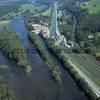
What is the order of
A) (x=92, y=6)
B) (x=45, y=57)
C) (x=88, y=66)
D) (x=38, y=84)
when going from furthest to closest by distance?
(x=92, y=6) → (x=45, y=57) → (x=88, y=66) → (x=38, y=84)

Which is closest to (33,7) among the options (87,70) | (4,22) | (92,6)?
(92,6)

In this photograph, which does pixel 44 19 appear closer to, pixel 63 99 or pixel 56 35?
pixel 56 35

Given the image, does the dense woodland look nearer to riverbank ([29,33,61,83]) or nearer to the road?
the road

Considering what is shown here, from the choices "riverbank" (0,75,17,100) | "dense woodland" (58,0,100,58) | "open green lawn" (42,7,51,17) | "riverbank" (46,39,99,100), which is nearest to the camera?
"riverbank" (0,75,17,100)

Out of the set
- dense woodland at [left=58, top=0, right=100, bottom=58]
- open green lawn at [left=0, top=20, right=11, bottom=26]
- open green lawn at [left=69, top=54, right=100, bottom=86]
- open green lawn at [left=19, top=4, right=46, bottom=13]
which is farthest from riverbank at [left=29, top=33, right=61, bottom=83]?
open green lawn at [left=19, top=4, right=46, bottom=13]

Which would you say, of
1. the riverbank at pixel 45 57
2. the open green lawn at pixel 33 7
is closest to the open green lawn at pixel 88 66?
the riverbank at pixel 45 57

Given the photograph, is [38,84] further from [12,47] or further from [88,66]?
[12,47]

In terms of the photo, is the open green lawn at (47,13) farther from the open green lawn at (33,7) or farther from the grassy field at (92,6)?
the grassy field at (92,6)
